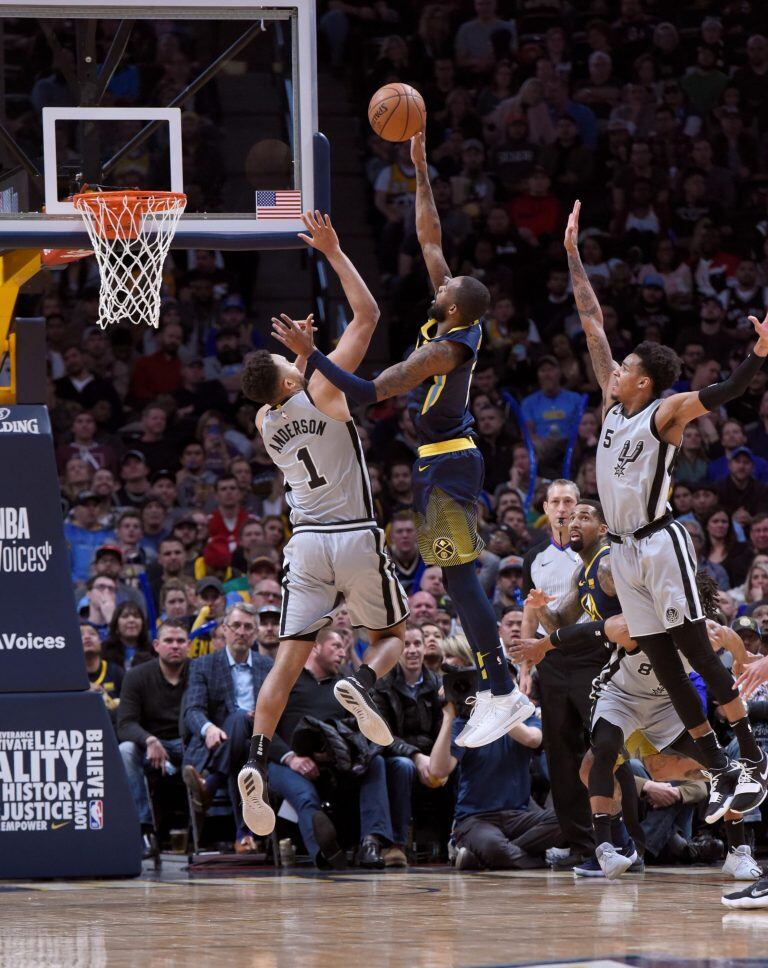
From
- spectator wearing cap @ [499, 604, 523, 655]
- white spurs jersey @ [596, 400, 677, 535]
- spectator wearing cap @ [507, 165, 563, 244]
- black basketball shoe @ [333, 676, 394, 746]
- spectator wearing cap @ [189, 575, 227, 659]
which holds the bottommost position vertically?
black basketball shoe @ [333, 676, 394, 746]

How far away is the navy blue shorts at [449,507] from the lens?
9047mm

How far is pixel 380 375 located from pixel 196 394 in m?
8.36

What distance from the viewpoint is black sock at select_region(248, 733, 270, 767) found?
898cm

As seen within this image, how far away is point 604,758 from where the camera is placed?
31.2 ft

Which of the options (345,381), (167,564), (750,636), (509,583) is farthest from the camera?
(167,564)

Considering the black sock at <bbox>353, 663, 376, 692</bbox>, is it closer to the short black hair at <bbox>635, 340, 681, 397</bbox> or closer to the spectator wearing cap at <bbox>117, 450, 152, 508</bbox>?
the short black hair at <bbox>635, 340, 681, 397</bbox>

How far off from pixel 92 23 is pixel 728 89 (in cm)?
1155

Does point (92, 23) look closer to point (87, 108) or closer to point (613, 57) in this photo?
point (87, 108)

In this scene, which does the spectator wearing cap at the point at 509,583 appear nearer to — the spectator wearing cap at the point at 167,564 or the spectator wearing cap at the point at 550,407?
the spectator wearing cap at the point at 167,564

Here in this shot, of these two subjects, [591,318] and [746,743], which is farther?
[591,318]

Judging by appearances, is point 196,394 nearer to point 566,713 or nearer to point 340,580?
point 566,713

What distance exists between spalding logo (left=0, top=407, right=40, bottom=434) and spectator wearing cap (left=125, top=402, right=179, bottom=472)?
5501 mm

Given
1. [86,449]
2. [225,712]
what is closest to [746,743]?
[225,712]

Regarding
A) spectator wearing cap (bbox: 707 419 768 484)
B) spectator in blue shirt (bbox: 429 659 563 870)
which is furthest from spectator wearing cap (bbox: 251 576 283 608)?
spectator wearing cap (bbox: 707 419 768 484)
